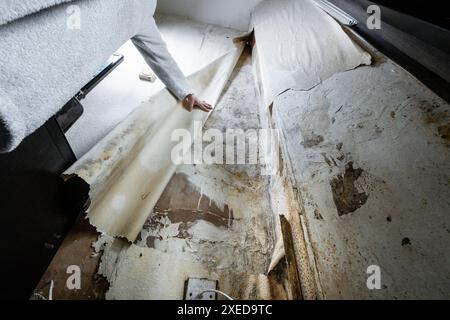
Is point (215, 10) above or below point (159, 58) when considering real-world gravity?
above

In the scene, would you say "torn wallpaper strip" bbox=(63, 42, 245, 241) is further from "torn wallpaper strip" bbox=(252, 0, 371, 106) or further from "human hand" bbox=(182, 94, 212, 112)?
"torn wallpaper strip" bbox=(252, 0, 371, 106)

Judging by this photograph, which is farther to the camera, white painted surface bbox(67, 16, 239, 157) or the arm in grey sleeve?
white painted surface bbox(67, 16, 239, 157)

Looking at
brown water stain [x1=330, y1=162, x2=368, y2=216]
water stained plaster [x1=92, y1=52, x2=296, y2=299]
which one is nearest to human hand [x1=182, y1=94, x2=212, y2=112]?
water stained plaster [x1=92, y1=52, x2=296, y2=299]

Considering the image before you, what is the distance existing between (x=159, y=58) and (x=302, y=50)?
102cm

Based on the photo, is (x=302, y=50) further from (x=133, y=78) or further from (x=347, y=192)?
(x=133, y=78)

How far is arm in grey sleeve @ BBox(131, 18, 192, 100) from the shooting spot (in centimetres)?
140

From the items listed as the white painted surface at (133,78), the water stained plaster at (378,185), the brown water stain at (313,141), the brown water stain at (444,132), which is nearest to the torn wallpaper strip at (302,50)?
the water stained plaster at (378,185)

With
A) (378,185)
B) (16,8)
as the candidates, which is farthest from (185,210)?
(16,8)

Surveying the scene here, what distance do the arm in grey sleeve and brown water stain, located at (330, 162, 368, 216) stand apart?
48.7 inches

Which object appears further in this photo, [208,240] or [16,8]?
[208,240]

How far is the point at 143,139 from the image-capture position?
1523mm

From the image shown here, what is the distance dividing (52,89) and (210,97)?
5.31 feet

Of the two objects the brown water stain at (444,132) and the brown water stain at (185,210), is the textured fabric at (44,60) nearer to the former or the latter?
the brown water stain at (185,210)

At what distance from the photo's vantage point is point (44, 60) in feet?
1.74
